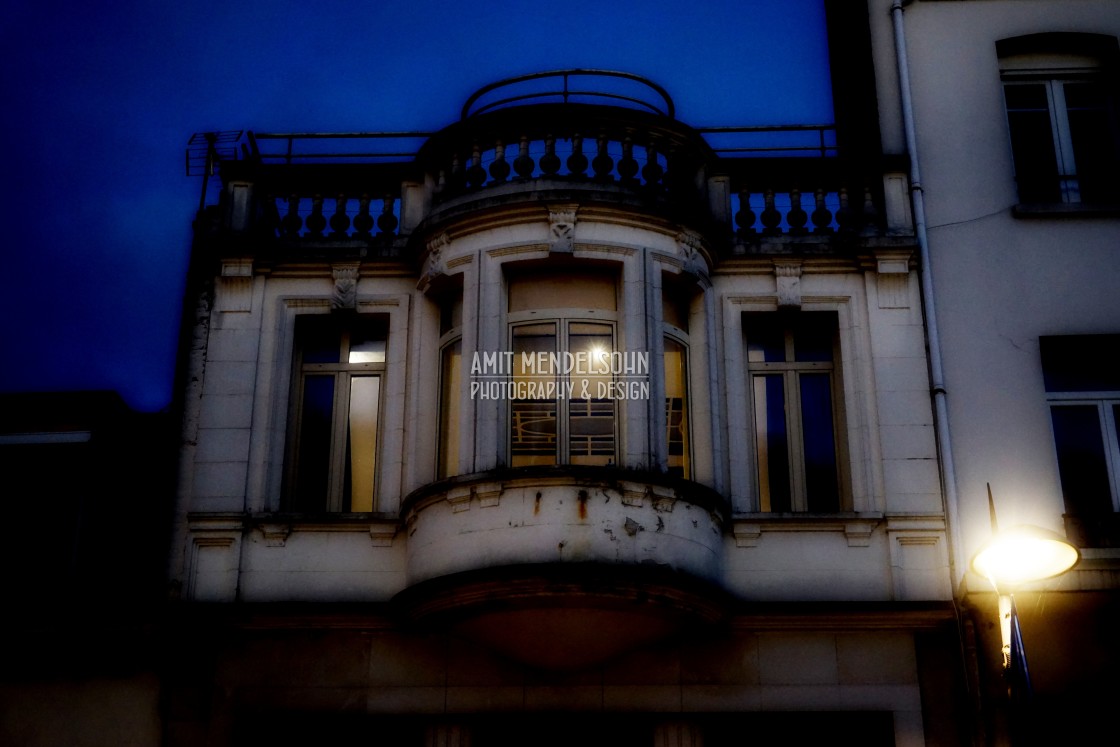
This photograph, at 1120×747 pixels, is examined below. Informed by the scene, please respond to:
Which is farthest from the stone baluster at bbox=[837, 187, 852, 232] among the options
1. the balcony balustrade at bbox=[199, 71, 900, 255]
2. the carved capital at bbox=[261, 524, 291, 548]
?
the carved capital at bbox=[261, 524, 291, 548]

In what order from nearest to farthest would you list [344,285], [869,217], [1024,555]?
1. [1024,555]
2. [344,285]
3. [869,217]

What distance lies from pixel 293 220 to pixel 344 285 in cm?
112

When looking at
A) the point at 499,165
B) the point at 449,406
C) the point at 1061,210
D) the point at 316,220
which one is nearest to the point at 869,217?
the point at 1061,210

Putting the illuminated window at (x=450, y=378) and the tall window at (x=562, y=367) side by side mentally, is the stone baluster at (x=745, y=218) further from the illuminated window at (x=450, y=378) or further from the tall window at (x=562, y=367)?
the illuminated window at (x=450, y=378)

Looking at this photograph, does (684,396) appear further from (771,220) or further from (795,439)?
(771,220)

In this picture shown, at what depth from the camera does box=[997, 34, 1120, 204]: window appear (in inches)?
592

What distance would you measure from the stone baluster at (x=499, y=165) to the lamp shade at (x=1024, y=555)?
6769mm

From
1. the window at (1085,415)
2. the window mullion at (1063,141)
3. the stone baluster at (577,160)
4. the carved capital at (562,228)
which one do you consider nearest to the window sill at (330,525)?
the carved capital at (562,228)

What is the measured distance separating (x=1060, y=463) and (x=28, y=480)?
1122 cm

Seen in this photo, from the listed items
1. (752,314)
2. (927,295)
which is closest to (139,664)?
(752,314)

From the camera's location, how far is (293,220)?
14758 millimetres

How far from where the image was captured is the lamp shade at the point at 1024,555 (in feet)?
30.9

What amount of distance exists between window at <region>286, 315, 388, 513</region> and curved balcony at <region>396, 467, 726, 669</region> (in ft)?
5.42

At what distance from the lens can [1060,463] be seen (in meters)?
13.6
